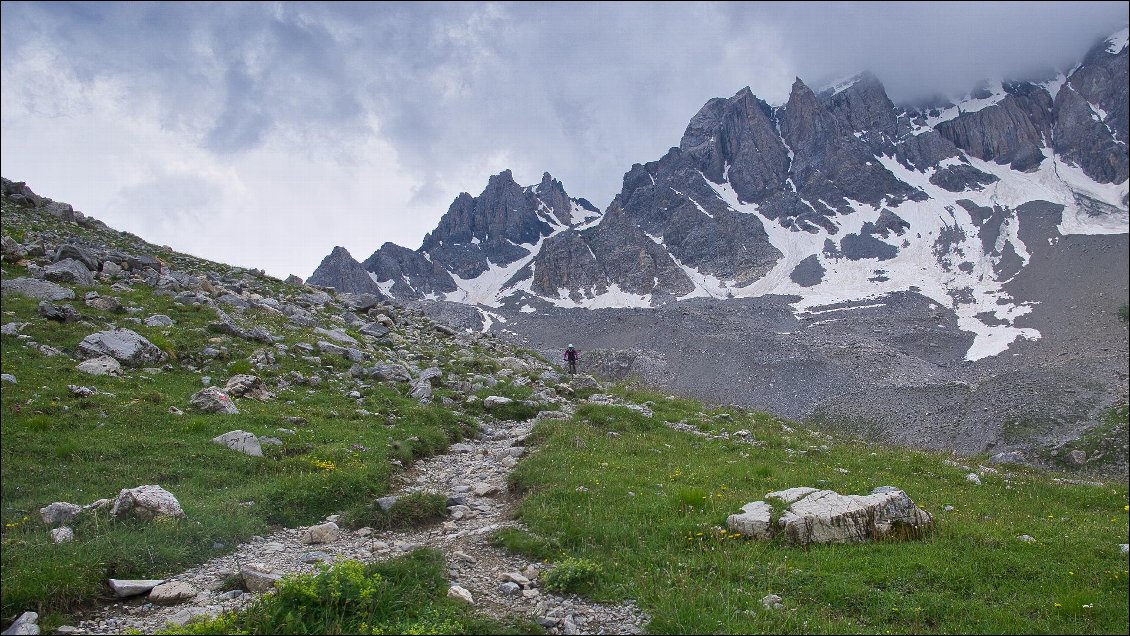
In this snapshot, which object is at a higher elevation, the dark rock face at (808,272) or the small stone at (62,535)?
the dark rock face at (808,272)

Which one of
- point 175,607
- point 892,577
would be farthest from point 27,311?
point 892,577

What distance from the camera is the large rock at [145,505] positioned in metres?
9.76

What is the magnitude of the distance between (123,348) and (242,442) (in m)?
7.84

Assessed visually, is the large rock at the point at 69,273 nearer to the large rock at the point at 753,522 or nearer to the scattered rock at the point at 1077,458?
the large rock at the point at 753,522

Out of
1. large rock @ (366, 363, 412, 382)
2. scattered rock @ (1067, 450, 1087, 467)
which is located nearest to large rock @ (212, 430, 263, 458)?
large rock @ (366, 363, 412, 382)

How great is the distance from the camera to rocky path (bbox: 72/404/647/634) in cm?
759

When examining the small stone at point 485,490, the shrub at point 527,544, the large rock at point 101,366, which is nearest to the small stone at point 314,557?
the shrub at point 527,544

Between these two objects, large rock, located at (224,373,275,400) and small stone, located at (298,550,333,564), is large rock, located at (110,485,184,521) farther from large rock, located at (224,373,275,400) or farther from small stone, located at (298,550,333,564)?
large rock, located at (224,373,275,400)

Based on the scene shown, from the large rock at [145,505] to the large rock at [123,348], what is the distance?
9.98 metres

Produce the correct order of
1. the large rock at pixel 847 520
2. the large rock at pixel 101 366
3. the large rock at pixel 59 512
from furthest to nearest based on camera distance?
the large rock at pixel 101 366 < the large rock at pixel 847 520 < the large rock at pixel 59 512

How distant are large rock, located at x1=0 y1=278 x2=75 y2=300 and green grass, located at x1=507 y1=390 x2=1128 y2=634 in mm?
19532

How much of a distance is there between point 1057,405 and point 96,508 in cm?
8548

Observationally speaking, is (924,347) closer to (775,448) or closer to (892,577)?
(775,448)

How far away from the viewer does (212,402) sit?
53.1 ft
